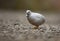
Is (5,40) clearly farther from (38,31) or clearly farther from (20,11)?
(20,11)

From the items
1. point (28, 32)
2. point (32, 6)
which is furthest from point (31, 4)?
point (28, 32)

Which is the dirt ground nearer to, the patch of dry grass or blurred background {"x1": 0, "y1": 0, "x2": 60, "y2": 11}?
the patch of dry grass

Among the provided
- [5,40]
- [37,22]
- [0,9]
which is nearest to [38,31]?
[37,22]

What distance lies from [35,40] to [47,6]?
1.33m

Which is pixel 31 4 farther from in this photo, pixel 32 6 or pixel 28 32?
pixel 28 32

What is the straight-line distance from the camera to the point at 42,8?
2506 millimetres

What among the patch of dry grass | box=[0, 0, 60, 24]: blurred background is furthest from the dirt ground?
box=[0, 0, 60, 24]: blurred background

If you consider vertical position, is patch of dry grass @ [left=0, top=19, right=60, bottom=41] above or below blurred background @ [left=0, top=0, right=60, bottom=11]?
below

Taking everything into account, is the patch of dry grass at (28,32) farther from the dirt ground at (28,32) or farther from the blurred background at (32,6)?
the blurred background at (32,6)

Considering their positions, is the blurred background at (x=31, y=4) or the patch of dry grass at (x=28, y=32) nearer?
the patch of dry grass at (x=28, y=32)

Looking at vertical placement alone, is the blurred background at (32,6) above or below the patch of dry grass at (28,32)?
above

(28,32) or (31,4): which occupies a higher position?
(31,4)

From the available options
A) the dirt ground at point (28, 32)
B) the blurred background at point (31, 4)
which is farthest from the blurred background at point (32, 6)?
the dirt ground at point (28, 32)

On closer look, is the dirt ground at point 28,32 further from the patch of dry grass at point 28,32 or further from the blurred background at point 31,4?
the blurred background at point 31,4
